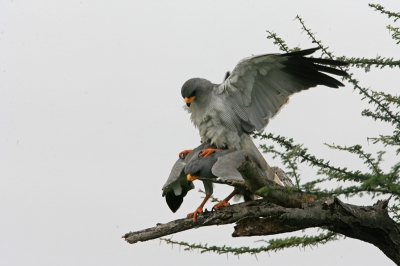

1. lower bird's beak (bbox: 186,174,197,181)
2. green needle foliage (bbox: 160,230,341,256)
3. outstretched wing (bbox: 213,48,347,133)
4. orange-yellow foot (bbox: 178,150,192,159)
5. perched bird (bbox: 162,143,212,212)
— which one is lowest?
green needle foliage (bbox: 160,230,341,256)

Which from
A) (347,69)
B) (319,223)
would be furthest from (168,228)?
(347,69)

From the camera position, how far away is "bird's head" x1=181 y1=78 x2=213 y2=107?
6.95 m

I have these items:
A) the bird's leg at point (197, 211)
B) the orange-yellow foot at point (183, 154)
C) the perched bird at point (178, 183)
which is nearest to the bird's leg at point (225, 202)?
the bird's leg at point (197, 211)

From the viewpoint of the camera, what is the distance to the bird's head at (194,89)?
695cm

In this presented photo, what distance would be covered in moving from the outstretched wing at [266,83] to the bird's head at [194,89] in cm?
12

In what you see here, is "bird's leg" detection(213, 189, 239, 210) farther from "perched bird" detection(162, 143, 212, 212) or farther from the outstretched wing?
the outstretched wing

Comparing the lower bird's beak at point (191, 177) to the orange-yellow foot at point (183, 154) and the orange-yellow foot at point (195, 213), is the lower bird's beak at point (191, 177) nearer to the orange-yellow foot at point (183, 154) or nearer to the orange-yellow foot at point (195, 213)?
the orange-yellow foot at point (195, 213)

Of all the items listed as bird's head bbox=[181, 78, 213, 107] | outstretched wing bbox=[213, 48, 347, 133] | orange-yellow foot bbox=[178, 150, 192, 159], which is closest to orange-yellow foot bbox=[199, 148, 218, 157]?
orange-yellow foot bbox=[178, 150, 192, 159]

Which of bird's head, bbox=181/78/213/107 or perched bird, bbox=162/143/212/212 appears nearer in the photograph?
perched bird, bbox=162/143/212/212

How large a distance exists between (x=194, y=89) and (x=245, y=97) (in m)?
0.58

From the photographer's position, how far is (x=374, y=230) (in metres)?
5.27

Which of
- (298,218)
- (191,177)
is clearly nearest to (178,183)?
(191,177)

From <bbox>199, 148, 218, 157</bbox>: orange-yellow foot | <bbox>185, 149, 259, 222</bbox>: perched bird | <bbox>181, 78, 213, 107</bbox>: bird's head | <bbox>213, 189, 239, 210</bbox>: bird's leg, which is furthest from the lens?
<bbox>181, 78, 213, 107</bbox>: bird's head

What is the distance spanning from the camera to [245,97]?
22.6 ft
